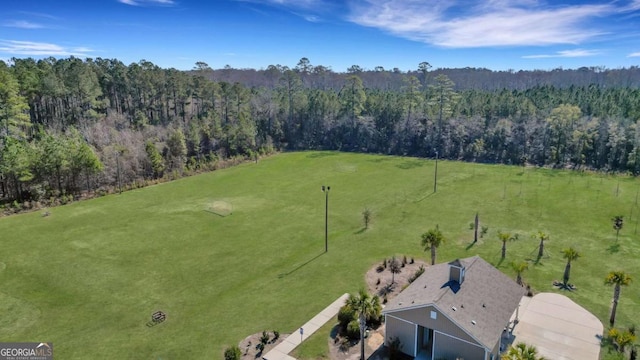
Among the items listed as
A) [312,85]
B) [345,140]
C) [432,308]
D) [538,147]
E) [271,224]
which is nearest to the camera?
[432,308]

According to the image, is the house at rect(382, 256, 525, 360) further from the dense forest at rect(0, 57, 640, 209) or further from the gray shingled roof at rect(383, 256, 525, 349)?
the dense forest at rect(0, 57, 640, 209)

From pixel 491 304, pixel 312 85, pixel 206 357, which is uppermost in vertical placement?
pixel 312 85

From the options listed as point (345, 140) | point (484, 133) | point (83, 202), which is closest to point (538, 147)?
point (484, 133)

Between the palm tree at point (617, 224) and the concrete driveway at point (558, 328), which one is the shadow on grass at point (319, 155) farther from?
the concrete driveway at point (558, 328)

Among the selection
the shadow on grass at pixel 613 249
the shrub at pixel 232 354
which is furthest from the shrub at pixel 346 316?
the shadow on grass at pixel 613 249

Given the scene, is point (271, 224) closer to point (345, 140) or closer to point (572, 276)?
point (572, 276)
